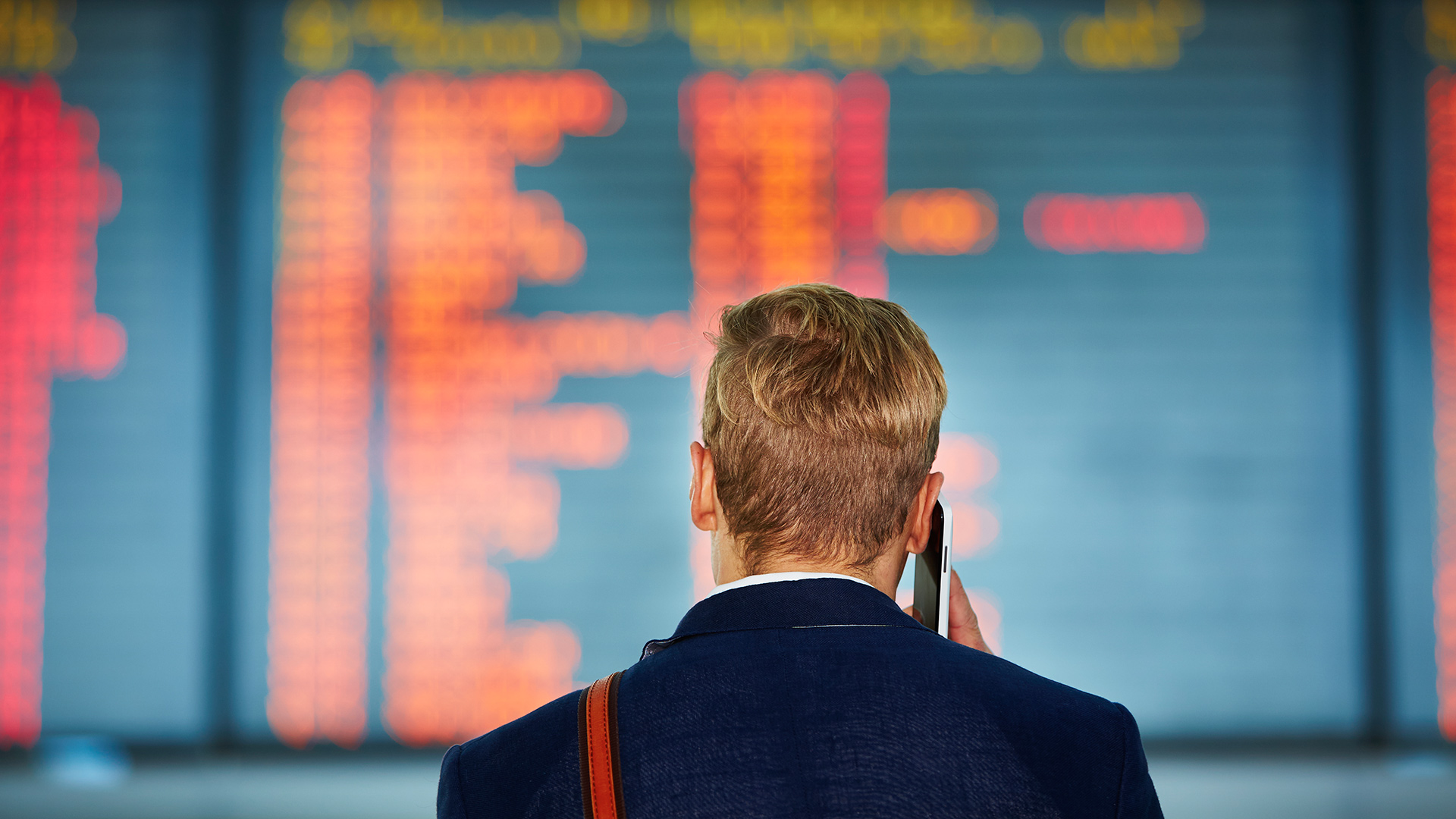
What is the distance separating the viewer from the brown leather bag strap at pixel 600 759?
0.57 metres

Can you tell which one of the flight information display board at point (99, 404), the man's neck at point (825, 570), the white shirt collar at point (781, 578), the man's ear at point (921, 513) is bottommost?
the white shirt collar at point (781, 578)

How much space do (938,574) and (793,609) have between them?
0.74ft

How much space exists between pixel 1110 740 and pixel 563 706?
0.33 m

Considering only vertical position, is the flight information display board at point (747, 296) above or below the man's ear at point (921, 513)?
above

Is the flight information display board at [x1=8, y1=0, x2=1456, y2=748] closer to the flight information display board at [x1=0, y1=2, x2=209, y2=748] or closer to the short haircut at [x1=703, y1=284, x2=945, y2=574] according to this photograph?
the flight information display board at [x1=0, y1=2, x2=209, y2=748]

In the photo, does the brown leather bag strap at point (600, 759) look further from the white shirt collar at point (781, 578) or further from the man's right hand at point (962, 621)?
the man's right hand at point (962, 621)

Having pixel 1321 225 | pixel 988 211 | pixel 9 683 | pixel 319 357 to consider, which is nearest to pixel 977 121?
pixel 988 211

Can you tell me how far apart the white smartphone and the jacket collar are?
160 millimetres

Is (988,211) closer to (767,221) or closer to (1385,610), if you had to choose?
(767,221)

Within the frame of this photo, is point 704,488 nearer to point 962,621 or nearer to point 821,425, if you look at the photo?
point 821,425

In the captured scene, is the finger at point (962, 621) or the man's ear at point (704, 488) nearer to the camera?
the man's ear at point (704, 488)

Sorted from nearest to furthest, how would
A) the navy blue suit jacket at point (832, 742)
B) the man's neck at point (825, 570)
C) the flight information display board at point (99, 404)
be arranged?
the navy blue suit jacket at point (832, 742) < the man's neck at point (825, 570) < the flight information display board at point (99, 404)

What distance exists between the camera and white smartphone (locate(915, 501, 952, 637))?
80 cm

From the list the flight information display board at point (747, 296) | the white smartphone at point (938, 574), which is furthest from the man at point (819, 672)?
the flight information display board at point (747, 296)
